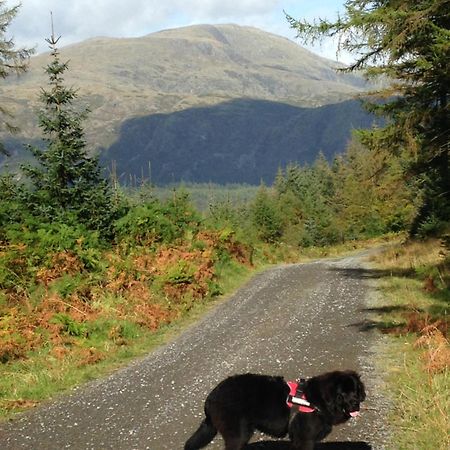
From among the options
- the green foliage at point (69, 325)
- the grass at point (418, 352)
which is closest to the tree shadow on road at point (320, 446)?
the grass at point (418, 352)

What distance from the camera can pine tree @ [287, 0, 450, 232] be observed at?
39.0ft

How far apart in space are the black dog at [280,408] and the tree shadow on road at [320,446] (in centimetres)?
67

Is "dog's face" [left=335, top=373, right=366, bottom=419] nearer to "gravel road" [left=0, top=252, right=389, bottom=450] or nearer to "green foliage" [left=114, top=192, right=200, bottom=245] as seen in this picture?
"gravel road" [left=0, top=252, right=389, bottom=450]

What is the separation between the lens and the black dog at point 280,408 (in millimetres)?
5438

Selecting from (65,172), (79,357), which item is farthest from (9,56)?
(79,357)

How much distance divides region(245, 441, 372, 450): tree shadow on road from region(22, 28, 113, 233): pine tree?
37.9 feet

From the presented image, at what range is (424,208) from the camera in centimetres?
2545

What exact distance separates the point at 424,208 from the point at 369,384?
19423mm

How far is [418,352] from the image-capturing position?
366 inches

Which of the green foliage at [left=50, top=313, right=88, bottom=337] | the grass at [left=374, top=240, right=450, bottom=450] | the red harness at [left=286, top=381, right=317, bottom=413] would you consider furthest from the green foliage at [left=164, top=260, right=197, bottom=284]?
the red harness at [left=286, top=381, right=317, bottom=413]

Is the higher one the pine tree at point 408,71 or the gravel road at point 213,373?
the pine tree at point 408,71

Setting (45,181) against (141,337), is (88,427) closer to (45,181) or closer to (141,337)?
(141,337)

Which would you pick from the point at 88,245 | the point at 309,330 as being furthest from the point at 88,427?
the point at 88,245

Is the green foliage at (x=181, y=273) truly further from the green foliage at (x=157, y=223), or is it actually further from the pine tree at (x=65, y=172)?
the pine tree at (x=65, y=172)
